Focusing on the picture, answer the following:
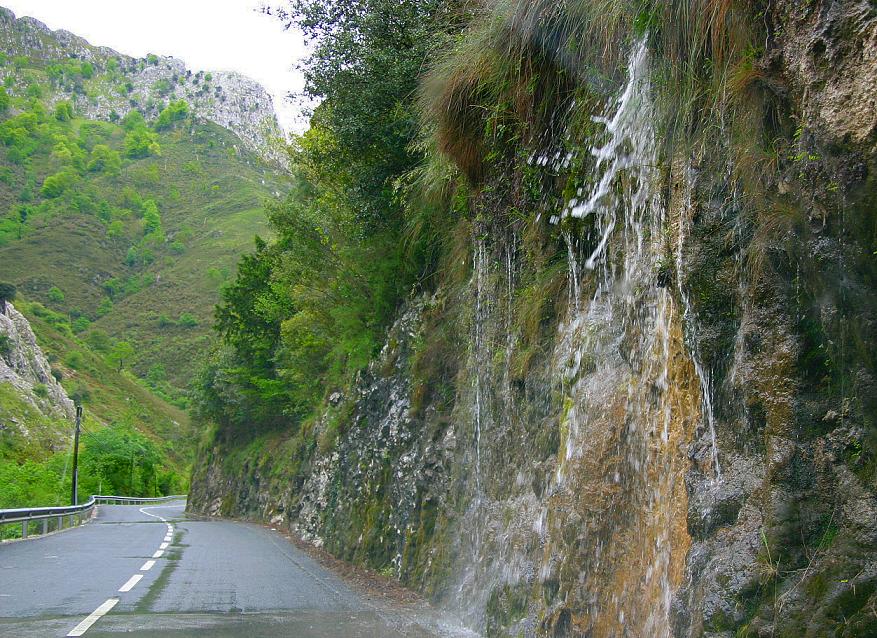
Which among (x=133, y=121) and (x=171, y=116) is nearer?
(x=171, y=116)

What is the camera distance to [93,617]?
26.0 ft

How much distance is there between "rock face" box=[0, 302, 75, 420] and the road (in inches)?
2362

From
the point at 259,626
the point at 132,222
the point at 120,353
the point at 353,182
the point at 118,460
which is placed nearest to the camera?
the point at 259,626

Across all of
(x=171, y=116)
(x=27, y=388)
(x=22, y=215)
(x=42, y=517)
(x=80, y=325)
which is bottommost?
(x=42, y=517)

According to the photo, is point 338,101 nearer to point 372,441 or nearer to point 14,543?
point 372,441

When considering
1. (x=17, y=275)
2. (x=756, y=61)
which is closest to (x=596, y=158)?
(x=756, y=61)

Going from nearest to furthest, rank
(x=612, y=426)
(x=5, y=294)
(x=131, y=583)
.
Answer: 1. (x=612, y=426)
2. (x=131, y=583)
3. (x=5, y=294)

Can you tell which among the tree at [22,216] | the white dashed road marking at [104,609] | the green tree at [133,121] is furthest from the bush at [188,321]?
the white dashed road marking at [104,609]

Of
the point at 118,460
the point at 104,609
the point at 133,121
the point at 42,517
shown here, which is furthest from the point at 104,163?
the point at 104,609

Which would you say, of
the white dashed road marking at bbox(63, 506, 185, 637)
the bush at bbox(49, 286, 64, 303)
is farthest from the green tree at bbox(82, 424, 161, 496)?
the white dashed road marking at bbox(63, 506, 185, 637)

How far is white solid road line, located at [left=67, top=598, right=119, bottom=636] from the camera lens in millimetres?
7125

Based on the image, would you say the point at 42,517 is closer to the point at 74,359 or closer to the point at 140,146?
the point at 74,359

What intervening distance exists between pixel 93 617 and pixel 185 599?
5.21 ft

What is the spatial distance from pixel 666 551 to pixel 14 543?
16883 millimetres
